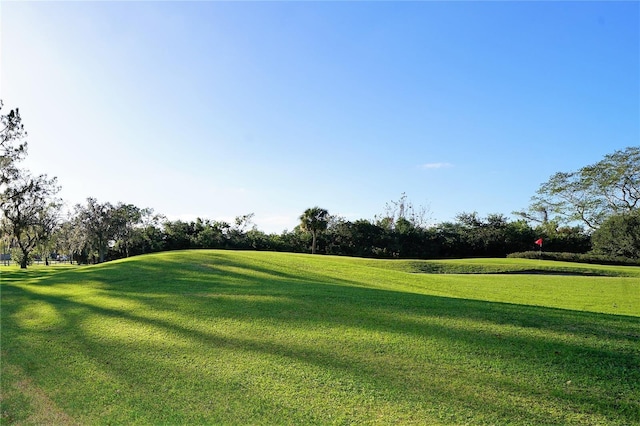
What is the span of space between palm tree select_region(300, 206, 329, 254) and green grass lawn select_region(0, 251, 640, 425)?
28.8m

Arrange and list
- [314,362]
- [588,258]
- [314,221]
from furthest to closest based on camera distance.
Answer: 1. [314,221]
2. [588,258]
3. [314,362]

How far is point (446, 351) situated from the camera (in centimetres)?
493

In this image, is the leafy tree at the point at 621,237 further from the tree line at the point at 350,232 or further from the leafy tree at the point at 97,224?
the leafy tree at the point at 97,224

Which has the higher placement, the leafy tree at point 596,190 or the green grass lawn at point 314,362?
the leafy tree at point 596,190

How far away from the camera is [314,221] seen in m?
37.7

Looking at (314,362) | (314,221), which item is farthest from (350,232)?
(314,362)

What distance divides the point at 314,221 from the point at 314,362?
108 ft

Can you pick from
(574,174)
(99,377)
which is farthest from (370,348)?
(574,174)

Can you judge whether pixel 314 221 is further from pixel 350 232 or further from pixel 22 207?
pixel 22 207

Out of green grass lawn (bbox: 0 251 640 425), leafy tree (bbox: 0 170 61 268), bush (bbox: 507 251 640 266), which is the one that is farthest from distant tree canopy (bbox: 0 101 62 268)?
bush (bbox: 507 251 640 266)

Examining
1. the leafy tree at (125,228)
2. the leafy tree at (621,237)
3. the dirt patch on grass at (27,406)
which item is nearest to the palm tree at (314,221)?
the leafy tree at (125,228)

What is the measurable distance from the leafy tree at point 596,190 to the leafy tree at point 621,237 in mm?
6478

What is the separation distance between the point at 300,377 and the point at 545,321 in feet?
13.8

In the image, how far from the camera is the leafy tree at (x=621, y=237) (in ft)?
98.4
